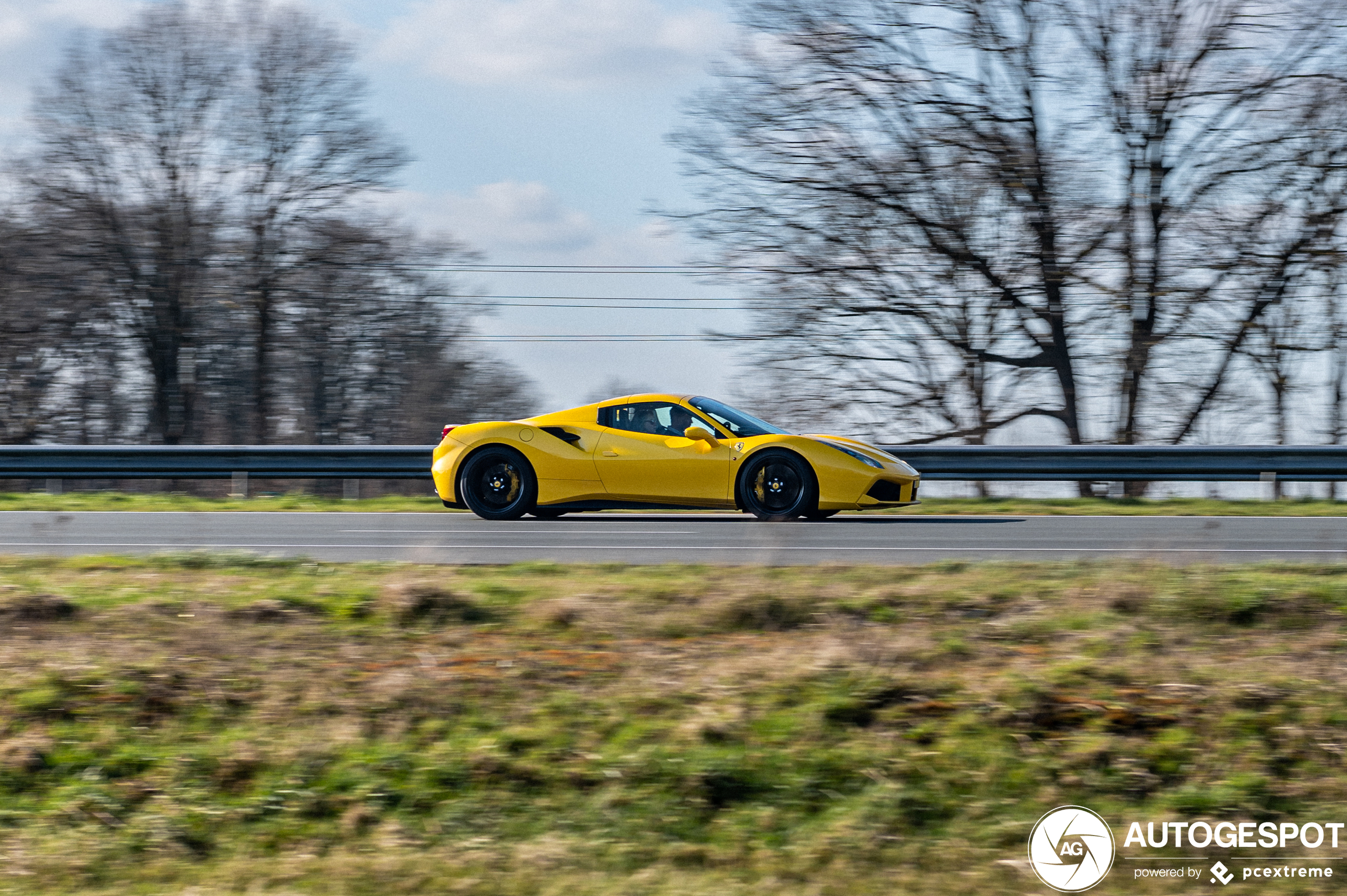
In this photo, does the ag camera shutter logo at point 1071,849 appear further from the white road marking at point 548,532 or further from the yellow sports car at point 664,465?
the yellow sports car at point 664,465

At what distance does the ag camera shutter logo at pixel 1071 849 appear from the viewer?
4.08 metres

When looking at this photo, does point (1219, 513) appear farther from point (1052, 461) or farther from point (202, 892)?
point (202, 892)

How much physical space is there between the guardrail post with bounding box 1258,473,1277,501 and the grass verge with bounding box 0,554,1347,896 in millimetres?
8349

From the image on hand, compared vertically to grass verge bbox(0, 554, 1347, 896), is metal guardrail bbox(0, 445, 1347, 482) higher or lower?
higher

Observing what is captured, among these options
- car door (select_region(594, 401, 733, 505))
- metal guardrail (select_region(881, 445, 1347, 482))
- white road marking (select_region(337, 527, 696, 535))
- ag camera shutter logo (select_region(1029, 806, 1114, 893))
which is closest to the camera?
ag camera shutter logo (select_region(1029, 806, 1114, 893))

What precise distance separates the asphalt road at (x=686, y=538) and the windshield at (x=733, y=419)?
2.84 ft

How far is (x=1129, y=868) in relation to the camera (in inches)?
163

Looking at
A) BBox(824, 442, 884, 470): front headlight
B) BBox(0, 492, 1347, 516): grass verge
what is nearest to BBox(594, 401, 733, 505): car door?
BBox(824, 442, 884, 470): front headlight

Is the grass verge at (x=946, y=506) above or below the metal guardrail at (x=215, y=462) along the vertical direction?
below

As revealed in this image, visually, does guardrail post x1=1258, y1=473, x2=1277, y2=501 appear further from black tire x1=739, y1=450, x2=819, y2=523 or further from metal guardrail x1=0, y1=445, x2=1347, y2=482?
black tire x1=739, y1=450, x2=819, y2=523

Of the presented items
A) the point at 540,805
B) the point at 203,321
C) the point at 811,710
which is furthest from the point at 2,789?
the point at 203,321

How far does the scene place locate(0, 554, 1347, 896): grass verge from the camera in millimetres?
4285

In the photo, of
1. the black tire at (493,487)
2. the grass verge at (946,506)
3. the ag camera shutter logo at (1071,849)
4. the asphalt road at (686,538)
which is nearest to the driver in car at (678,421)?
the asphalt road at (686,538)

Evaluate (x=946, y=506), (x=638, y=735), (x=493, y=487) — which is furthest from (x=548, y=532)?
(x=638, y=735)
